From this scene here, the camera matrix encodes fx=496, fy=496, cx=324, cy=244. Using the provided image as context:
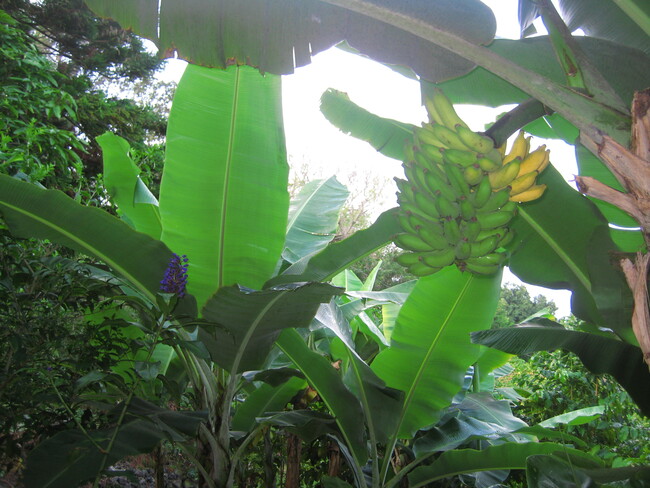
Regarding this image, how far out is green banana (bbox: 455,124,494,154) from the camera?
875mm

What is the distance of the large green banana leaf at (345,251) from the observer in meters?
1.80

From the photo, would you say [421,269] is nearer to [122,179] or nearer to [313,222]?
[313,222]

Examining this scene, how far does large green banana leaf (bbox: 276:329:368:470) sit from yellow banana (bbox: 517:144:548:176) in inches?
42.9

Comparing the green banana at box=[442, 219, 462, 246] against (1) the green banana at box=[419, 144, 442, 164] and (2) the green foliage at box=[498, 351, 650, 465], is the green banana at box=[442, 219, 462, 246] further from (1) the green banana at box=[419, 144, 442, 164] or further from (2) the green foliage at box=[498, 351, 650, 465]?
(2) the green foliage at box=[498, 351, 650, 465]

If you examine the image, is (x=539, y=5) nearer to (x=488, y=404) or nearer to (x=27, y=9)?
(x=488, y=404)

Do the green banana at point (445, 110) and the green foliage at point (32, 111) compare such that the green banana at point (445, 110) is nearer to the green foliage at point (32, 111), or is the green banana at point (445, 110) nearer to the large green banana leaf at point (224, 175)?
the large green banana leaf at point (224, 175)

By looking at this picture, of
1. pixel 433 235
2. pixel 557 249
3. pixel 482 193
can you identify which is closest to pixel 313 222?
pixel 557 249

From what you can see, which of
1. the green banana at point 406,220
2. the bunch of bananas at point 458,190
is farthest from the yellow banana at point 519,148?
the green banana at point 406,220

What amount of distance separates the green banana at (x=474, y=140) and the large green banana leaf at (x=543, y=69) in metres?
0.10

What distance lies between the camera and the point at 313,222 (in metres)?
2.53

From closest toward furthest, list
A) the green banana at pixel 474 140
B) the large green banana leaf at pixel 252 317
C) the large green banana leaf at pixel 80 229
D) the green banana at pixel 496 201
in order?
the green banana at pixel 474 140, the green banana at pixel 496 201, the large green banana leaf at pixel 252 317, the large green banana leaf at pixel 80 229

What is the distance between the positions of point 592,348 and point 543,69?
0.87m

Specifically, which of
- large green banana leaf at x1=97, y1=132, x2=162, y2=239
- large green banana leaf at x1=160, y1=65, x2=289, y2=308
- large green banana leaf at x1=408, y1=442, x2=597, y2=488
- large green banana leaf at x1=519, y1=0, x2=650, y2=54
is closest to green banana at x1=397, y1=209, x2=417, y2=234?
large green banana leaf at x1=519, y1=0, x2=650, y2=54

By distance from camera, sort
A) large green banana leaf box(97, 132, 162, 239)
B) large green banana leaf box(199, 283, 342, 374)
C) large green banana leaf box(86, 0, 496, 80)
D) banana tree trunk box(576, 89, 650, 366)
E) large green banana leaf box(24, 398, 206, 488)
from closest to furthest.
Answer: banana tree trunk box(576, 89, 650, 366) → large green banana leaf box(86, 0, 496, 80) → large green banana leaf box(24, 398, 206, 488) → large green banana leaf box(199, 283, 342, 374) → large green banana leaf box(97, 132, 162, 239)
